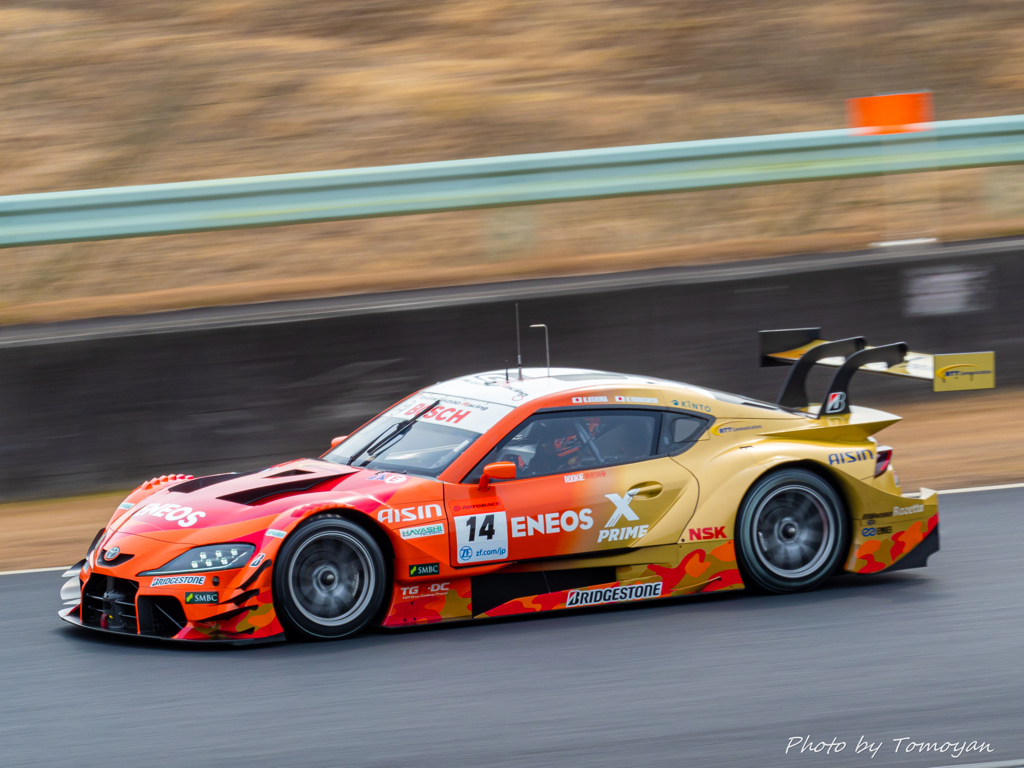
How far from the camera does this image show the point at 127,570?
6059mm

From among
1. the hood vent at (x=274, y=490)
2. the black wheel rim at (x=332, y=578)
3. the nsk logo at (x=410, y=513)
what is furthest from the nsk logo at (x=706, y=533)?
the hood vent at (x=274, y=490)

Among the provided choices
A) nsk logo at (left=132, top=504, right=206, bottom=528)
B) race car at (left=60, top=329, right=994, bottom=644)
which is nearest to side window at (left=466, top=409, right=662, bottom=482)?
race car at (left=60, top=329, right=994, bottom=644)

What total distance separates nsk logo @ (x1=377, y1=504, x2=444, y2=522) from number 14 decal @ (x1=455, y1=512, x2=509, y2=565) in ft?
0.40

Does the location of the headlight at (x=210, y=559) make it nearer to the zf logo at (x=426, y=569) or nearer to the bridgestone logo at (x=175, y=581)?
the bridgestone logo at (x=175, y=581)

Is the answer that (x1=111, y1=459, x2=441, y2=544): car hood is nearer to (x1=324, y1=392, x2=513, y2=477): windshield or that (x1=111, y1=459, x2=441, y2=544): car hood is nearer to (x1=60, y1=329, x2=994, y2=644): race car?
(x1=60, y1=329, x2=994, y2=644): race car

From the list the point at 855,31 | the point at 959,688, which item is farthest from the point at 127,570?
the point at 855,31

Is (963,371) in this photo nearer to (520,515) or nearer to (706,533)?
(706,533)

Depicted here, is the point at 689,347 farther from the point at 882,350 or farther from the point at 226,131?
the point at 226,131

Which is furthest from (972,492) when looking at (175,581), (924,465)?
(175,581)

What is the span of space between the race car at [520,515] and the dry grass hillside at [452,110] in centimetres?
525

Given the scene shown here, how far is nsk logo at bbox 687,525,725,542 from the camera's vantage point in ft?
22.1

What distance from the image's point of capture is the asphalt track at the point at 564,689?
4855 mm

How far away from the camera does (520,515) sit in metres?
6.40

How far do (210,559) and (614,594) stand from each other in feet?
6.94
